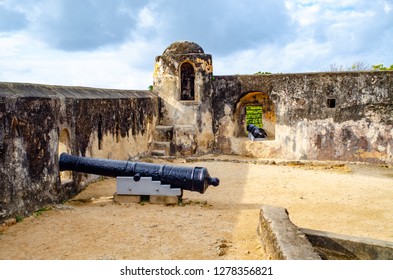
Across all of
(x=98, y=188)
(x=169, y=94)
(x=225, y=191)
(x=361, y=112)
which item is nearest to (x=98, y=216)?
(x=98, y=188)

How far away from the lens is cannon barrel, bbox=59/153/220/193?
6.74 meters

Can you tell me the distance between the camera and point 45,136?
6.64 m

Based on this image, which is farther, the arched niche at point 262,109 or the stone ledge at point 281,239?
the arched niche at point 262,109

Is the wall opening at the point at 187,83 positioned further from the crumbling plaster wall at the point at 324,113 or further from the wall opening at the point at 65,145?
the wall opening at the point at 65,145

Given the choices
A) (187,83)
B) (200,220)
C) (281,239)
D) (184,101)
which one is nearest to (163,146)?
(184,101)

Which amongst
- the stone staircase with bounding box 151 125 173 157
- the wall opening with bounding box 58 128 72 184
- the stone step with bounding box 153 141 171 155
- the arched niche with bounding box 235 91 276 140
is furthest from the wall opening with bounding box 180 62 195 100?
the wall opening with bounding box 58 128 72 184

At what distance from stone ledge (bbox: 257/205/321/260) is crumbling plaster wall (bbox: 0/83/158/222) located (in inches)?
136

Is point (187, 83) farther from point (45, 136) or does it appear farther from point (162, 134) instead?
point (45, 136)

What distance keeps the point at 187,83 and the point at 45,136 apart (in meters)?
8.73

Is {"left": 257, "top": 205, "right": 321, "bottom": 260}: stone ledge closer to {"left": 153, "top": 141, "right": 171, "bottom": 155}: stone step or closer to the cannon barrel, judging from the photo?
the cannon barrel

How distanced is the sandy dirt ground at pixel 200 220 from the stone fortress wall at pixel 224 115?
1.69 m

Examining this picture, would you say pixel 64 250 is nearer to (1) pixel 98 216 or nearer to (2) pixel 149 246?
(2) pixel 149 246

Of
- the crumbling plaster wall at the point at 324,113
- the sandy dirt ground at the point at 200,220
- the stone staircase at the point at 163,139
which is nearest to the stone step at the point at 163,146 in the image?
the stone staircase at the point at 163,139

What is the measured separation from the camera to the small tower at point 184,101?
13.6 meters
